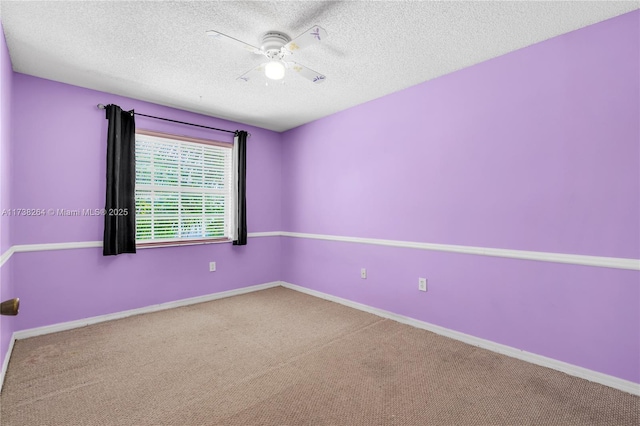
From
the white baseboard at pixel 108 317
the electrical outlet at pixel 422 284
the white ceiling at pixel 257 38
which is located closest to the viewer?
the white ceiling at pixel 257 38

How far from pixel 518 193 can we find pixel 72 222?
13.6 ft

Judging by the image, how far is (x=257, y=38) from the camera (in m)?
2.26

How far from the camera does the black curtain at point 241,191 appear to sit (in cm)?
425

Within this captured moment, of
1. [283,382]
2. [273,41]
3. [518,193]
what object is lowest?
[283,382]

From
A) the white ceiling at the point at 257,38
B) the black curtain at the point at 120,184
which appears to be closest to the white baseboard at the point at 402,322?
the black curtain at the point at 120,184

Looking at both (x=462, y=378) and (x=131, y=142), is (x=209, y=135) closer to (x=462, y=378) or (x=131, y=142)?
(x=131, y=142)

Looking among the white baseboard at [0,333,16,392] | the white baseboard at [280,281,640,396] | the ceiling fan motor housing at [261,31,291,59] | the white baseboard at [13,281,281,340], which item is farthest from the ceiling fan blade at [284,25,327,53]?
the white baseboard at [13,281,281,340]

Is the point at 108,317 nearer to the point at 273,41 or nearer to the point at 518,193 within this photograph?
the point at 273,41

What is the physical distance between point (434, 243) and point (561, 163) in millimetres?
1187

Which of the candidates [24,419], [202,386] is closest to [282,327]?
[202,386]

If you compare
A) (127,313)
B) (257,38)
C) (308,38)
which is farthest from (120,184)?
(308,38)

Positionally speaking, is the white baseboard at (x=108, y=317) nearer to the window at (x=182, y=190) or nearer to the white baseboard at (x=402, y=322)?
the white baseboard at (x=402, y=322)

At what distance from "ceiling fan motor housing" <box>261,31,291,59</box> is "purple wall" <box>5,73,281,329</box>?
2086mm

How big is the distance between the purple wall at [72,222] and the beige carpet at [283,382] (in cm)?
36
